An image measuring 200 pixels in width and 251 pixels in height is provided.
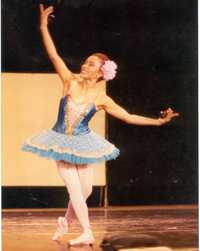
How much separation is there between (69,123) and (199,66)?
1.79 feet

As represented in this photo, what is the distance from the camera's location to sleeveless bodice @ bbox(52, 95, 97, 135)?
1.85 metres

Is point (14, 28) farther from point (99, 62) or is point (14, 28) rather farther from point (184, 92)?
point (184, 92)

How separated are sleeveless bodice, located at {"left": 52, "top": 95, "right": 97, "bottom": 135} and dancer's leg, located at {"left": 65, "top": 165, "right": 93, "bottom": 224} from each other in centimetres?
13

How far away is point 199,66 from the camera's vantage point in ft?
6.42

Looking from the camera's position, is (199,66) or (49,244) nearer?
(49,244)

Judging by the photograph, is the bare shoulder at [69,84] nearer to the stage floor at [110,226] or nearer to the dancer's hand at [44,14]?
the dancer's hand at [44,14]

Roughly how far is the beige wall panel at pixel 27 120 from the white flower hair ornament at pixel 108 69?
132mm

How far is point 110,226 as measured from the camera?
1.90 meters

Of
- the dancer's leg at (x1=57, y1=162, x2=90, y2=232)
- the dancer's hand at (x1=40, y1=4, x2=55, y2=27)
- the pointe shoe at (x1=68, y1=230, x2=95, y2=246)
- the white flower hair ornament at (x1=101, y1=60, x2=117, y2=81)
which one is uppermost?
the dancer's hand at (x1=40, y1=4, x2=55, y2=27)

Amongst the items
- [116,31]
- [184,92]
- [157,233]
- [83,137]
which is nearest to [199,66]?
[184,92]

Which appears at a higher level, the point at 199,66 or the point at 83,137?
the point at 199,66

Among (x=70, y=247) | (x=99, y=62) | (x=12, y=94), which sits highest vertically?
(x=99, y=62)

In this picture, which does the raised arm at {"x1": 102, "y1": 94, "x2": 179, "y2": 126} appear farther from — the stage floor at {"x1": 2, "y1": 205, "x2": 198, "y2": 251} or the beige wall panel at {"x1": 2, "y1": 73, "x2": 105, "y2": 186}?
the stage floor at {"x1": 2, "y1": 205, "x2": 198, "y2": 251}

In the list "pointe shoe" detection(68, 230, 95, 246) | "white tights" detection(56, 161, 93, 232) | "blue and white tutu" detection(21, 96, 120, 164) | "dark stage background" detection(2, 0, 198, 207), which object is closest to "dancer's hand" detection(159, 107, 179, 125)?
"dark stage background" detection(2, 0, 198, 207)
